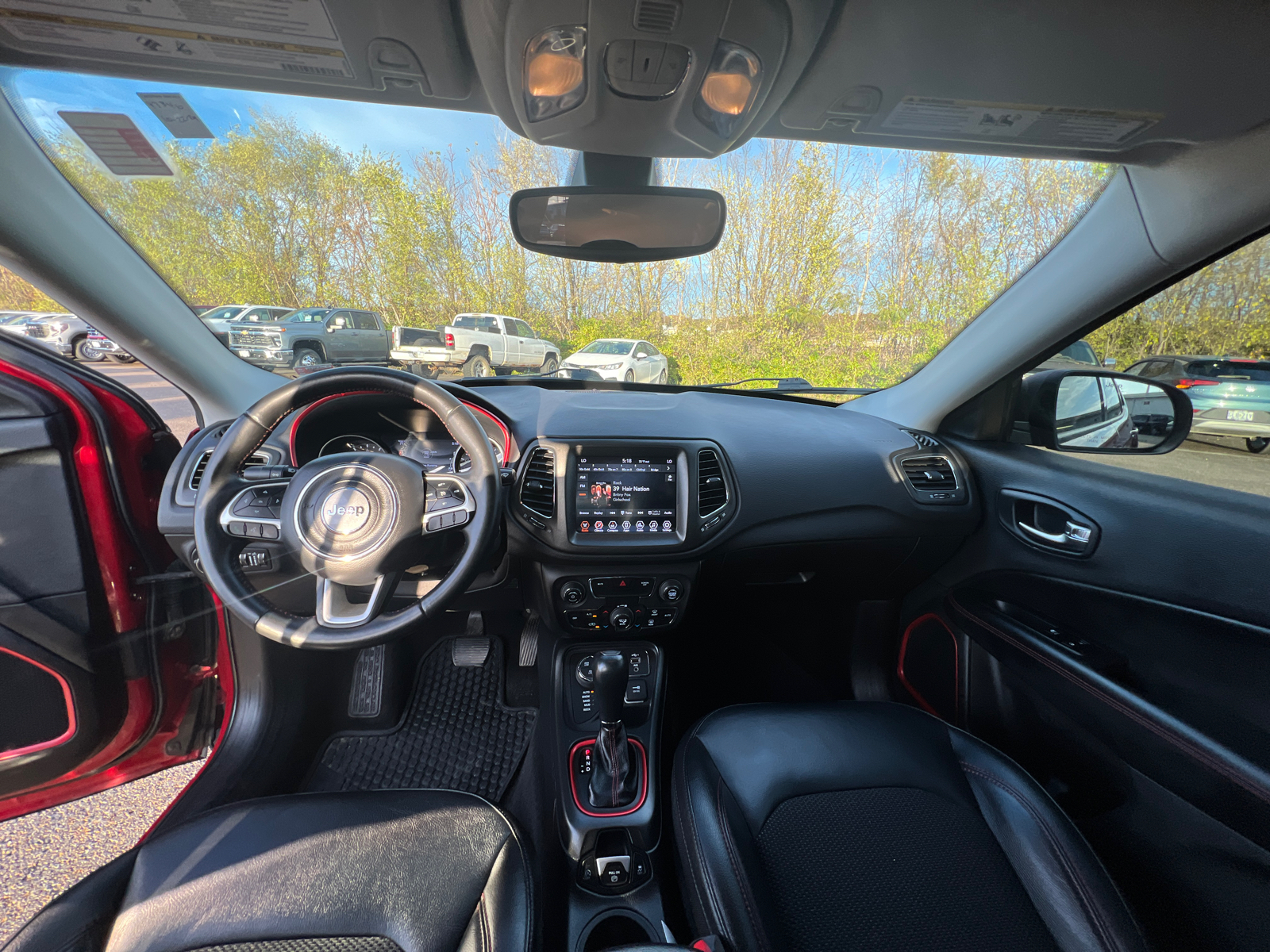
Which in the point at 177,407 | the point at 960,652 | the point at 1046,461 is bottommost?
the point at 960,652

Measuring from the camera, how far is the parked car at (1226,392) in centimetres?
145

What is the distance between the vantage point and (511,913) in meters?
1.26

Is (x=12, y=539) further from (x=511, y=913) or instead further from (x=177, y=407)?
(x=511, y=913)

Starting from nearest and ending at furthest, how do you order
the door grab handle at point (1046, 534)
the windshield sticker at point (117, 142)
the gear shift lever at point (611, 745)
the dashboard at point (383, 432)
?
the windshield sticker at point (117, 142)
the dashboard at point (383, 432)
the door grab handle at point (1046, 534)
the gear shift lever at point (611, 745)

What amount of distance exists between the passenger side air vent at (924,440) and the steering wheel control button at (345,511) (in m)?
1.88

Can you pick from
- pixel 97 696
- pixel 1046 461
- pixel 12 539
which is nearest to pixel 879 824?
pixel 1046 461

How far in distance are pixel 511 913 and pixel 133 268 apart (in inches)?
75.9

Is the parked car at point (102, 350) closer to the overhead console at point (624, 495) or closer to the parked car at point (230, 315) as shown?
the parked car at point (230, 315)

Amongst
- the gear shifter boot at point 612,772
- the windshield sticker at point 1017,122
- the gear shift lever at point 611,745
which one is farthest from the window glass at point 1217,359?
the gear shifter boot at point 612,772

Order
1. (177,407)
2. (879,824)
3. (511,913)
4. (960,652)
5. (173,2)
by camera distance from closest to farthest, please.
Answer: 1. (173,2)
2. (511,913)
3. (879,824)
4. (177,407)
5. (960,652)

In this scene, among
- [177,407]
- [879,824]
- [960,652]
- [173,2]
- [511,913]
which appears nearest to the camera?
[173,2]

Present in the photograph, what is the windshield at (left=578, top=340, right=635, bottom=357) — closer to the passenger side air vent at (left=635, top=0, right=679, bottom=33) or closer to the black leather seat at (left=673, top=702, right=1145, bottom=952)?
the passenger side air vent at (left=635, top=0, right=679, bottom=33)

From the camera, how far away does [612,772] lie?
6.26ft

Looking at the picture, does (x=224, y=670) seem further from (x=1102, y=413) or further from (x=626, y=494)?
(x=1102, y=413)
